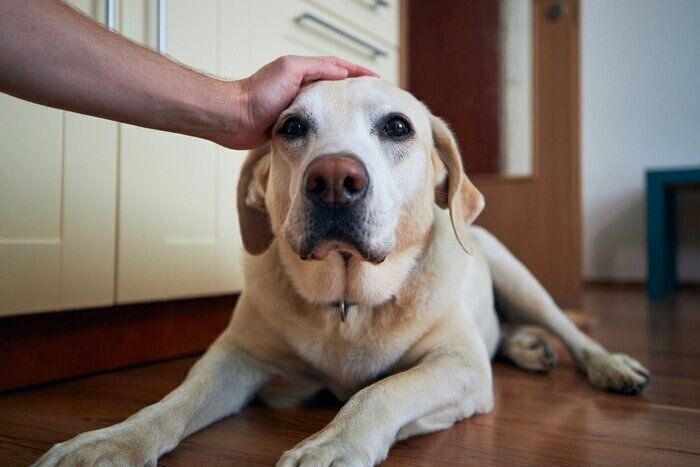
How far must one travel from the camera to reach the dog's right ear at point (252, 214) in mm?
1585

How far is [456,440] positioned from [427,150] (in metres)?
0.72

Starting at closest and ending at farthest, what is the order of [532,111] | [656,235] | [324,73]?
1. [324,73]
2. [532,111]
3. [656,235]

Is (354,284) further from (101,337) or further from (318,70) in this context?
(101,337)

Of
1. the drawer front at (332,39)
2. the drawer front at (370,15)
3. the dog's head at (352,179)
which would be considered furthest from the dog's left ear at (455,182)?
the drawer front at (370,15)

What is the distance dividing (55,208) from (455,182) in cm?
114

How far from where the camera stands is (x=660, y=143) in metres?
6.05

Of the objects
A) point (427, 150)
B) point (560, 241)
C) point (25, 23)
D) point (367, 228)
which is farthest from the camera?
point (560, 241)

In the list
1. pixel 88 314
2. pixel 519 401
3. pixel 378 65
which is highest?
pixel 378 65

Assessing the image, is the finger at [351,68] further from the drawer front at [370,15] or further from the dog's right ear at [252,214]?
the drawer front at [370,15]

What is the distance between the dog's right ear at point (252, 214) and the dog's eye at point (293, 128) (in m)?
0.20

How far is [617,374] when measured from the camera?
1728 mm


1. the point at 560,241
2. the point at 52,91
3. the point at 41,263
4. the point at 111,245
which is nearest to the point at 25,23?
the point at 52,91

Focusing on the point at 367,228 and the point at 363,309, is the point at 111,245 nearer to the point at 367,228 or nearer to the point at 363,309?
the point at 363,309

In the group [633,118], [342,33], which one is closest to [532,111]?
[633,118]
